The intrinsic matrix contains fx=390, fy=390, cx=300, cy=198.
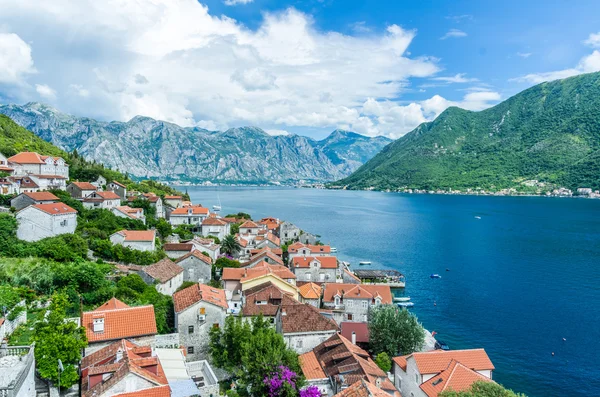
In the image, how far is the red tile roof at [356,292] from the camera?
49.3 m

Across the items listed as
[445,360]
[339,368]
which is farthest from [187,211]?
[445,360]

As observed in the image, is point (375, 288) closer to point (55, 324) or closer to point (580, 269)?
point (55, 324)

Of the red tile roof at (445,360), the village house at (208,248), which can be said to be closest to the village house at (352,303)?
the red tile roof at (445,360)

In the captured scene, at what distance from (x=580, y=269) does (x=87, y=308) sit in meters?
88.9

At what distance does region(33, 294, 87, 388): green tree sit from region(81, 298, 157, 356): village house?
2.39 metres

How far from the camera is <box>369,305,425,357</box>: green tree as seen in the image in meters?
40.3

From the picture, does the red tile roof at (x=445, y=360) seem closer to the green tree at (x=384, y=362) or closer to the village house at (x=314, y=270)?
the green tree at (x=384, y=362)

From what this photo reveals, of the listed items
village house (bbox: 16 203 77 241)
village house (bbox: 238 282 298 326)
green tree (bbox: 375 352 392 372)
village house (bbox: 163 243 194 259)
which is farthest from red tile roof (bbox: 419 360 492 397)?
village house (bbox: 16 203 77 241)

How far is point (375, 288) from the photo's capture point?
176 feet

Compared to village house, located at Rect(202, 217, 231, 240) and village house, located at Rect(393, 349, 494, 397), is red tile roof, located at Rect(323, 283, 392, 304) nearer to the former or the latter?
village house, located at Rect(393, 349, 494, 397)

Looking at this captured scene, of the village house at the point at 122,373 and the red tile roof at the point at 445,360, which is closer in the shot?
the village house at the point at 122,373

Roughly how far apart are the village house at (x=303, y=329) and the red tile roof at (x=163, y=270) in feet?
47.3

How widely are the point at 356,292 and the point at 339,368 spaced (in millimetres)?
19984

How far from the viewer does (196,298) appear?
33.6 m
